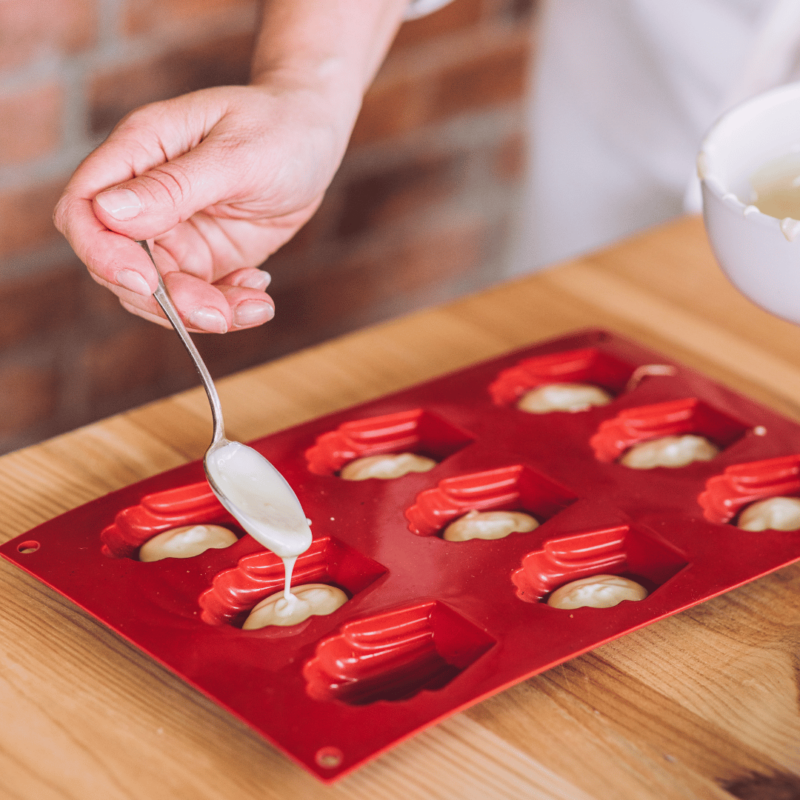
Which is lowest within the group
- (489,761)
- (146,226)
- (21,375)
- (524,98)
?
(21,375)

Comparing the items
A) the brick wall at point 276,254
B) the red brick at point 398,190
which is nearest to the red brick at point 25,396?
the brick wall at point 276,254

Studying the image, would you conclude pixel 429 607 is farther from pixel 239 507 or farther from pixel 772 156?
pixel 772 156

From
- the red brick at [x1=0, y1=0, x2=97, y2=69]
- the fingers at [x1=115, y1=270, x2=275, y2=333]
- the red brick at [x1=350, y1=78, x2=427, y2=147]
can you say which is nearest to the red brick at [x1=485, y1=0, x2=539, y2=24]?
the red brick at [x1=350, y1=78, x2=427, y2=147]

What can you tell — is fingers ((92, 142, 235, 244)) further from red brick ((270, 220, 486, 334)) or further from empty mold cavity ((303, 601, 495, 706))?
red brick ((270, 220, 486, 334))

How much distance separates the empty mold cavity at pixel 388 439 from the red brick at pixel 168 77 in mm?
601

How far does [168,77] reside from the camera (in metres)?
1.19

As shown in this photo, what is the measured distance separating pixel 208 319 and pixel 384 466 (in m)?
0.17

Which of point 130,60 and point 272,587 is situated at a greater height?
point 130,60

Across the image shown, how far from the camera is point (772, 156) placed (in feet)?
2.32

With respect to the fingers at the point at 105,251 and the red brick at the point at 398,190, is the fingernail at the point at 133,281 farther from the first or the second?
the red brick at the point at 398,190

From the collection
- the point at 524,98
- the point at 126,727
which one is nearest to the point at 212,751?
the point at 126,727

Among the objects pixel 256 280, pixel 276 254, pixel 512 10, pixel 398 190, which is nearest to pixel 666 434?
pixel 256 280

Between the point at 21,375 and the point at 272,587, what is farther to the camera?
the point at 21,375

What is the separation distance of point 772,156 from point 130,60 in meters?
0.75
